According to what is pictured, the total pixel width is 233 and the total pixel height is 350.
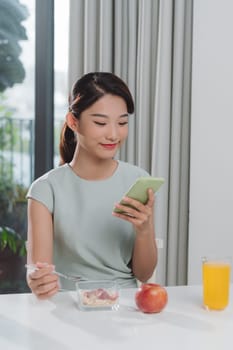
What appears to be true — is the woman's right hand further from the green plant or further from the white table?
the green plant

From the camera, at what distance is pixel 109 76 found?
1687mm

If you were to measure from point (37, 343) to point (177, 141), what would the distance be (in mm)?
1892

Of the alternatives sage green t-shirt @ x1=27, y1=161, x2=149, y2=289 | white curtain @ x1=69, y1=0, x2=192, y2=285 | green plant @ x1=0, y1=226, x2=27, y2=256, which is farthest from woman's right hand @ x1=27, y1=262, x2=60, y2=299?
green plant @ x1=0, y1=226, x2=27, y2=256

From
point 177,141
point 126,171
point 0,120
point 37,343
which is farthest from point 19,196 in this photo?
point 37,343

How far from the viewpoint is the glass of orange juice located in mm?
1352

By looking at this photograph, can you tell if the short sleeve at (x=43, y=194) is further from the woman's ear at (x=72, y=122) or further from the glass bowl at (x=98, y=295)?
the glass bowl at (x=98, y=295)

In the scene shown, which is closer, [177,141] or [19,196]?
[177,141]

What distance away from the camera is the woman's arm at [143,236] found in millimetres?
1438

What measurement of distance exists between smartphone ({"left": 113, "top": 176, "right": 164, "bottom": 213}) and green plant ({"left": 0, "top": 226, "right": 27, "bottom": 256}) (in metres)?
2.13

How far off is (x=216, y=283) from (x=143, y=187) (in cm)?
28

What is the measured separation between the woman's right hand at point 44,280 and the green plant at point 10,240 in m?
2.13

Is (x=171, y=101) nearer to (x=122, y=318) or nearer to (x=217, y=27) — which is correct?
(x=217, y=27)

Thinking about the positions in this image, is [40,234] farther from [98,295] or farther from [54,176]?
[98,295]

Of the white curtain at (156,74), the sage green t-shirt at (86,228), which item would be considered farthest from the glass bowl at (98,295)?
the white curtain at (156,74)
